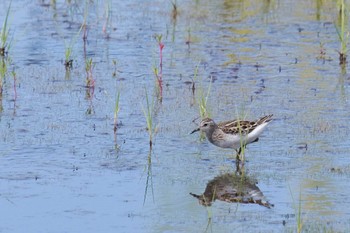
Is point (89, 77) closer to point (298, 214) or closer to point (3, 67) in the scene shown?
point (3, 67)

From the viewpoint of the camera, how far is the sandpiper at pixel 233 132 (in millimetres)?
10594

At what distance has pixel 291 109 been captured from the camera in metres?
12.4

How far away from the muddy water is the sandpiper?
0.66 feet

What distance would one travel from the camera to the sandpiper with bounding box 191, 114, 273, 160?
10.6m

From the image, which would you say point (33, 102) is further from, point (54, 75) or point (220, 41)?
point (220, 41)

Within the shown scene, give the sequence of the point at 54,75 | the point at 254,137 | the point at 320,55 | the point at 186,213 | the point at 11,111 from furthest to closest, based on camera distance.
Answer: the point at 320,55
the point at 54,75
the point at 11,111
the point at 254,137
the point at 186,213

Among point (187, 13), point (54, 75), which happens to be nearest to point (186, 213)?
point (54, 75)

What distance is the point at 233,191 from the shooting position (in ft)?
32.1

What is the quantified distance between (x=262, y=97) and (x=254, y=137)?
88.0 inches

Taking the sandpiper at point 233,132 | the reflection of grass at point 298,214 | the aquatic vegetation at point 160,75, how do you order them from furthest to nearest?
the aquatic vegetation at point 160,75, the sandpiper at point 233,132, the reflection of grass at point 298,214

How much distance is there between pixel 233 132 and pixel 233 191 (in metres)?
1.00

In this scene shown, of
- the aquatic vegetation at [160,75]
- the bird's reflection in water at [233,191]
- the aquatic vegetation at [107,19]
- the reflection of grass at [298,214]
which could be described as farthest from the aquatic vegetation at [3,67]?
the reflection of grass at [298,214]

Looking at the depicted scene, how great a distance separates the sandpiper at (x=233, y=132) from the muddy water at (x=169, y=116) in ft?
0.66

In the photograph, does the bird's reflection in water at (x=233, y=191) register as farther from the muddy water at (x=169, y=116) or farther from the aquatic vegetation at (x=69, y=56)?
the aquatic vegetation at (x=69, y=56)
